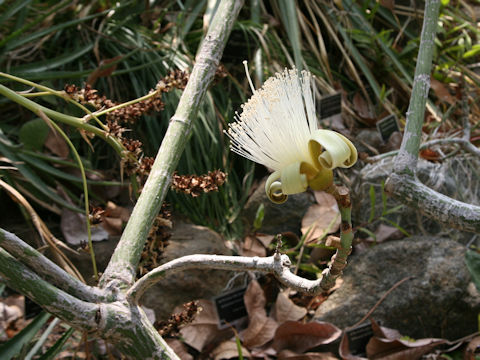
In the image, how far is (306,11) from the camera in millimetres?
2273

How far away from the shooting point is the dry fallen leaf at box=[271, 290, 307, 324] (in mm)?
1373

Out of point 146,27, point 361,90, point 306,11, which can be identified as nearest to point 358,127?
point 361,90

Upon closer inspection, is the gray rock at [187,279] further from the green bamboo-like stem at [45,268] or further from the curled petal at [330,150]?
the curled petal at [330,150]

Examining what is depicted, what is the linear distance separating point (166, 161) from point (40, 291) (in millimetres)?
295

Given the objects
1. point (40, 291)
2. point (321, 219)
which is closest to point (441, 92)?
point (321, 219)

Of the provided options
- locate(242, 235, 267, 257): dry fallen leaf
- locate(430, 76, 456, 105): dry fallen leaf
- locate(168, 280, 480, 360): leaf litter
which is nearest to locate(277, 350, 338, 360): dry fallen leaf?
locate(168, 280, 480, 360): leaf litter

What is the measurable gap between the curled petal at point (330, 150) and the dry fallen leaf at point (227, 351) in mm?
829

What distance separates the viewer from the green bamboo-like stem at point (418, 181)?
71 cm

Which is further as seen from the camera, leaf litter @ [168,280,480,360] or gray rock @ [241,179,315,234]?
gray rock @ [241,179,315,234]

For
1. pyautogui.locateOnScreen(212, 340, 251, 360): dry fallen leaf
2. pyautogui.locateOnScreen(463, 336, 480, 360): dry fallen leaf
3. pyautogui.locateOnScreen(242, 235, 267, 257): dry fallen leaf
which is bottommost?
pyautogui.locateOnScreen(463, 336, 480, 360): dry fallen leaf

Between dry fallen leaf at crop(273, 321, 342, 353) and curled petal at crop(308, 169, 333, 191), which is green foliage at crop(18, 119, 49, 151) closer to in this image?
dry fallen leaf at crop(273, 321, 342, 353)

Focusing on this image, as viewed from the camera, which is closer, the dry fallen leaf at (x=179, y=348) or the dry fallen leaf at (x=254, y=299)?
the dry fallen leaf at (x=179, y=348)

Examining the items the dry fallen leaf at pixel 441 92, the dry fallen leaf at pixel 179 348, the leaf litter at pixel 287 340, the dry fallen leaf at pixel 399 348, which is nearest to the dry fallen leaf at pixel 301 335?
the leaf litter at pixel 287 340

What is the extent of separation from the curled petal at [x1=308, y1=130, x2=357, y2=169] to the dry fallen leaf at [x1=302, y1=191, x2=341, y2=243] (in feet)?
3.28
